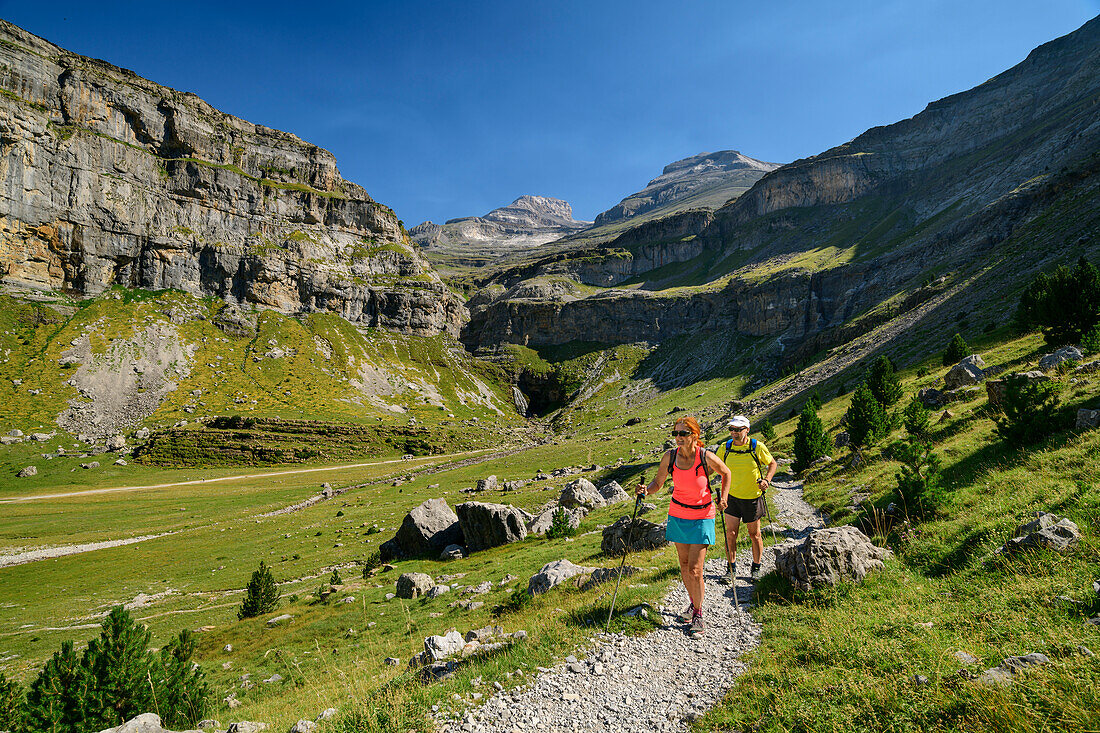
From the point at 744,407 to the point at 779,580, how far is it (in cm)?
7843

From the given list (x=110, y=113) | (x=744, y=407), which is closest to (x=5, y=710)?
(x=744, y=407)

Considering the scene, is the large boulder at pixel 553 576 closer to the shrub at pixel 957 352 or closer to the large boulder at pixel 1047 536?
the large boulder at pixel 1047 536

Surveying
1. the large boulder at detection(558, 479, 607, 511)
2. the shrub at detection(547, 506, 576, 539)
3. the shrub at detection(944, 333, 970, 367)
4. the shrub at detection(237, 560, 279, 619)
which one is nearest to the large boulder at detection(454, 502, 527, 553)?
the shrub at detection(547, 506, 576, 539)

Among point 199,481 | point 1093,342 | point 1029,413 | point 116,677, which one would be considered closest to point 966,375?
point 1093,342

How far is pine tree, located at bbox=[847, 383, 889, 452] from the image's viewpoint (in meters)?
23.5

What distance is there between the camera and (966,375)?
25016 mm

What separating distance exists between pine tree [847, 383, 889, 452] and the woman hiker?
66.7 ft

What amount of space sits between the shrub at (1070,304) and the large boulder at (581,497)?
30.9 m

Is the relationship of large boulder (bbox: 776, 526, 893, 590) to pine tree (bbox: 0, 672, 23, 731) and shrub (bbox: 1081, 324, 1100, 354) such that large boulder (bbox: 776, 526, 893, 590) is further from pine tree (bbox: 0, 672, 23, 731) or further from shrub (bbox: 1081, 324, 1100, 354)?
shrub (bbox: 1081, 324, 1100, 354)

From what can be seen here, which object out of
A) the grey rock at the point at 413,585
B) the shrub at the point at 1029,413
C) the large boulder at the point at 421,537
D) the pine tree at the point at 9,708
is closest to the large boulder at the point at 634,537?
the grey rock at the point at 413,585

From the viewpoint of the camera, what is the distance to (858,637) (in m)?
6.34

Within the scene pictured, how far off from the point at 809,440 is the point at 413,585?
82.5 ft

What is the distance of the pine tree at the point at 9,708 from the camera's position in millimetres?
8766

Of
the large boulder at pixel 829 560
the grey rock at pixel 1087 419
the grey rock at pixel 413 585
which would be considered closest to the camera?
the large boulder at pixel 829 560
